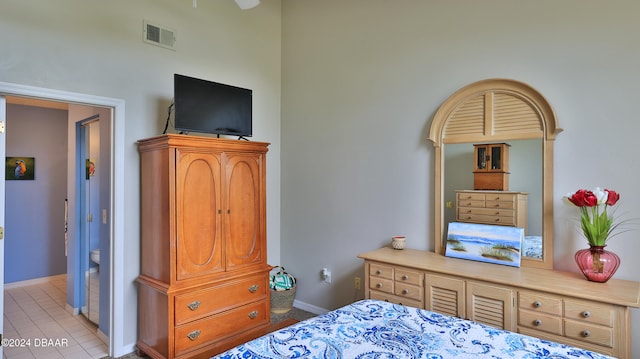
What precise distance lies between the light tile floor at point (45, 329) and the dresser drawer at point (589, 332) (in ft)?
10.7

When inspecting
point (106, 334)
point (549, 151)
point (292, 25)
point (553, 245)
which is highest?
point (292, 25)

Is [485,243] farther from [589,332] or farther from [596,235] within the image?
[589,332]

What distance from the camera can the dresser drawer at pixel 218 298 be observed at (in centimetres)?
275

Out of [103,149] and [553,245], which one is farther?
[103,149]

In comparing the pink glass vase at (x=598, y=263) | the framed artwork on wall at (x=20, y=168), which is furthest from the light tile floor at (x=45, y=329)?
the pink glass vase at (x=598, y=263)

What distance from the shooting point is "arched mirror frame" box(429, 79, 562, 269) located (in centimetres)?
251

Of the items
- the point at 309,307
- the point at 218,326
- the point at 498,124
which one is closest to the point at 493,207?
the point at 498,124

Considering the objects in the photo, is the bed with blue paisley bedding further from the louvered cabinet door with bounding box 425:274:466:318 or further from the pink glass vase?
the pink glass vase

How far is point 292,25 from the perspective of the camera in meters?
4.11

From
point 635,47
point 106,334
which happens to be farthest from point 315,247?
point 635,47

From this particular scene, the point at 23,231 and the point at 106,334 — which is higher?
the point at 23,231

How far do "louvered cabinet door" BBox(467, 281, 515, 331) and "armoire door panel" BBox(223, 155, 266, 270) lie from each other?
1.76 meters

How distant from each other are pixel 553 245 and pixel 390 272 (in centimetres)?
110

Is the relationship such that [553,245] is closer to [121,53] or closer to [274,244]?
[274,244]
